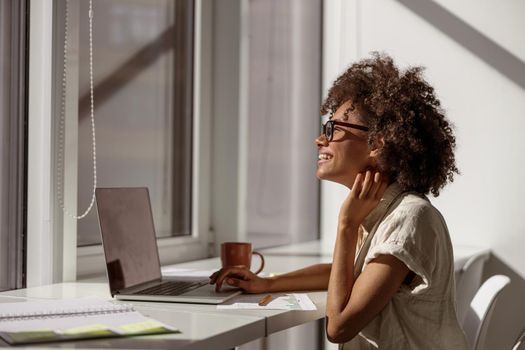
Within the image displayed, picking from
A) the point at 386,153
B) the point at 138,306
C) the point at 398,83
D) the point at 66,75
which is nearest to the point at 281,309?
the point at 138,306

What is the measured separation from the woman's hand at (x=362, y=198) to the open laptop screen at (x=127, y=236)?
0.54 metres

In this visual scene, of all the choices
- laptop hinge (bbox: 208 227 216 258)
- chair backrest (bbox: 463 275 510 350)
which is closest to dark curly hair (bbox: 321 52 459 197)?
chair backrest (bbox: 463 275 510 350)

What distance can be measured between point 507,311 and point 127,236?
1.77 meters

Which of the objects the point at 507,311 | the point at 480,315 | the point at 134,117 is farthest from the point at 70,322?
the point at 507,311

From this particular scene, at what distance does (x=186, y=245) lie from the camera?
9.27ft

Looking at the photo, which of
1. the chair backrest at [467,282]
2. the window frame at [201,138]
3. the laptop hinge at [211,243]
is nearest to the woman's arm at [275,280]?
the chair backrest at [467,282]

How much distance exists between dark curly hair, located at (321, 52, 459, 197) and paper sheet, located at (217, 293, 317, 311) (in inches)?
13.7

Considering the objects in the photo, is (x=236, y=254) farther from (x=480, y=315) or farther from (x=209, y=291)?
(x=480, y=315)

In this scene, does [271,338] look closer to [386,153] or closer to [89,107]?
[89,107]

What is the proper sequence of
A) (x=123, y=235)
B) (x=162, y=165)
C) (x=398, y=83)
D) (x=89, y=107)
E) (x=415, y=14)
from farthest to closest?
(x=415, y=14), (x=162, y=165), (x=89, y=107), (x=123, y=235), (x=398, y=83)

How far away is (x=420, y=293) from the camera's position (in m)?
1.57

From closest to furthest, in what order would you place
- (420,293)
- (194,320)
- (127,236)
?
(194,320) → (420,293) → (127,236)

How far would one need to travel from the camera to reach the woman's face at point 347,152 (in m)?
1.77

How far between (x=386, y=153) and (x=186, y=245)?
4.25 ft
